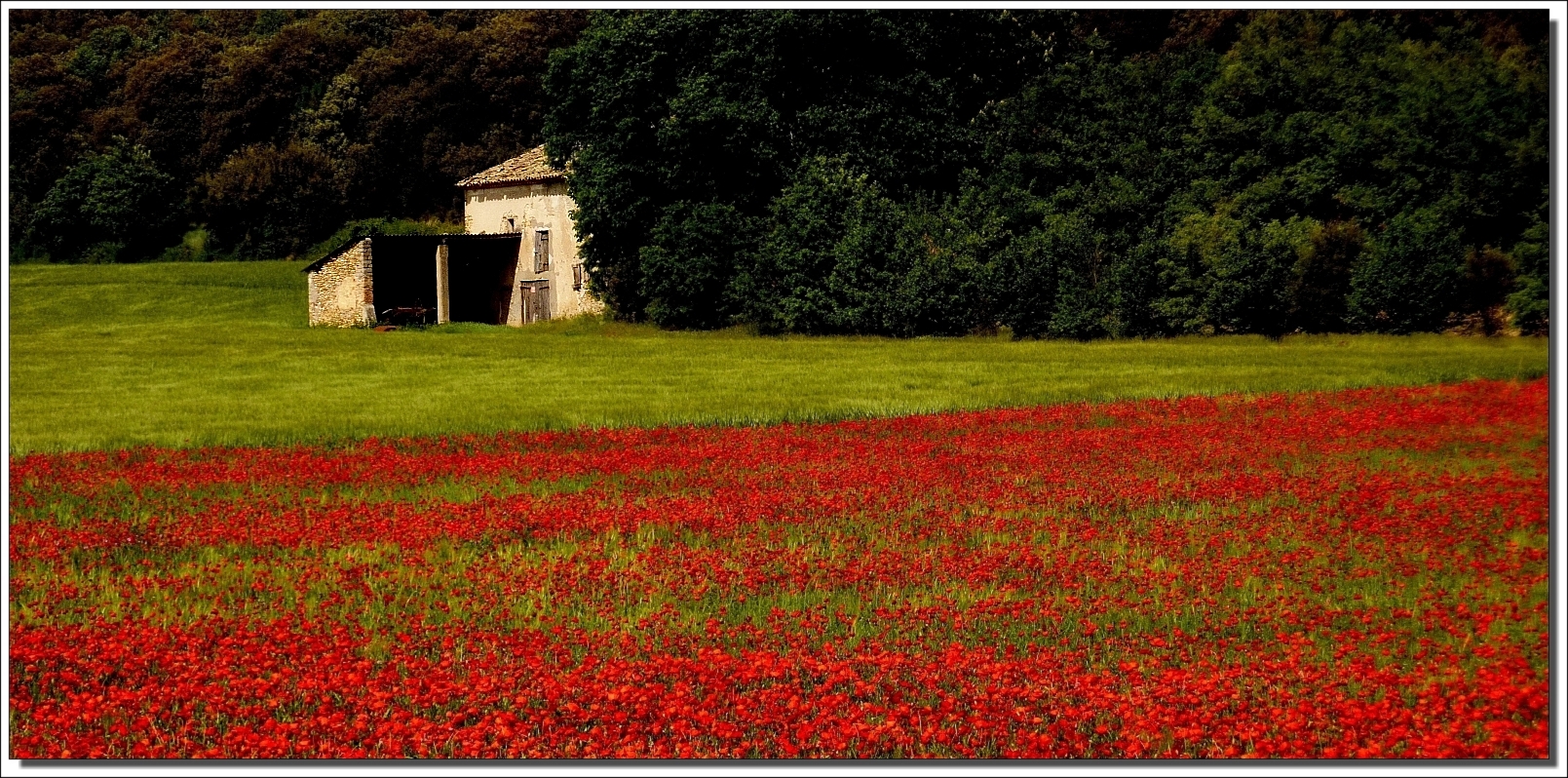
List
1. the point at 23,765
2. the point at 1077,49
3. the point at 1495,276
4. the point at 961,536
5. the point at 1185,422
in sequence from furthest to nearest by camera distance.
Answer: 1. the point at 1077,49
2. the point at 1185,422
3. the point at 961,536
4. the point at 1495,276
5. the point at 23,765

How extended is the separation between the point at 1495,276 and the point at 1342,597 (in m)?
2.93

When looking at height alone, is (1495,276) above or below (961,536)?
above

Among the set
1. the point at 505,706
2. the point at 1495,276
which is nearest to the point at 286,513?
the point at 505,706

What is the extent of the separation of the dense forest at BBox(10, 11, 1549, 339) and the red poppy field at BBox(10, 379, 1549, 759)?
58.6 inches

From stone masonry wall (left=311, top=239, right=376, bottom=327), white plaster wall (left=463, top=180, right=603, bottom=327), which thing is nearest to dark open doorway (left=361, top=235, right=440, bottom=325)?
stone masonry wall (left=311, top=239, right=376, bottom=327)

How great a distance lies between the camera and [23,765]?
17.0 ft

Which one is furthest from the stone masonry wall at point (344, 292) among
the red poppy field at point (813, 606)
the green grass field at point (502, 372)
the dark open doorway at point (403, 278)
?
the red poppy field at point (813, 606)

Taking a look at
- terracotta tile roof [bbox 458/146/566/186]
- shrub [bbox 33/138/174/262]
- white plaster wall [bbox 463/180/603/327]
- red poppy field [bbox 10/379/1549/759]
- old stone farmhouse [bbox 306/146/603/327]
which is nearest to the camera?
red poppy field [bbox 10/379/1549/759]

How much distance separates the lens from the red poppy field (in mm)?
5793

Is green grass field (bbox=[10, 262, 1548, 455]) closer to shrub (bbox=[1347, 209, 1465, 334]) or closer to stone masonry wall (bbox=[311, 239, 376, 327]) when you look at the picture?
shrub (bbox=[1347, 209, 1465, 334])

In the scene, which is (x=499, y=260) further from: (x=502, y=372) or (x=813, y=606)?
(x=813, y=606)

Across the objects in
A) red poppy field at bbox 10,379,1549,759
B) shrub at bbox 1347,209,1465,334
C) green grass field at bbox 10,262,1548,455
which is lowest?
red poppy field at bbox 10,379,1549,759

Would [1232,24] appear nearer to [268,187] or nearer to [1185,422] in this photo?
[1185,422]

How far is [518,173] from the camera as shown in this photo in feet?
170
